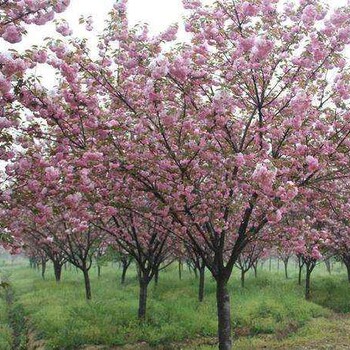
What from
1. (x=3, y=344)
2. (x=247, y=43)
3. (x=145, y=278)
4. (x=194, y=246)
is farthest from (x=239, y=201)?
(x=3, y=344)

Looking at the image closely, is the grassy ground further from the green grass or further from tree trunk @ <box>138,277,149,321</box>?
tree trunk @ <box>138,277,149,321</box>

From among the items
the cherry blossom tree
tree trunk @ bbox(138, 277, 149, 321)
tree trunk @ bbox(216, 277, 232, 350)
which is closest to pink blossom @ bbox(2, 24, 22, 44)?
the cherry blossom tree

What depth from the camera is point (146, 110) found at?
9.34 m

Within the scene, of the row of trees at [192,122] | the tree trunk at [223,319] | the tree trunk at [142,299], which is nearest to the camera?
the row of trees at [192,122]

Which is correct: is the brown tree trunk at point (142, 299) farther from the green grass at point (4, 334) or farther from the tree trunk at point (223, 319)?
the tree trunk at point (223, 319)

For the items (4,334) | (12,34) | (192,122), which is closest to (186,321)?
(4,334)

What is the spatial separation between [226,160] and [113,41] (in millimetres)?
3865

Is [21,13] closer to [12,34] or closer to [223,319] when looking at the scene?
[12,34]

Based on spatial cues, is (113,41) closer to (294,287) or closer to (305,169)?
(305,169)

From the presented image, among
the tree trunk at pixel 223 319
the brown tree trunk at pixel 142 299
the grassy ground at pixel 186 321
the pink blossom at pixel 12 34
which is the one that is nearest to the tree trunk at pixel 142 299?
the brown tree trunk at pixel 142 299

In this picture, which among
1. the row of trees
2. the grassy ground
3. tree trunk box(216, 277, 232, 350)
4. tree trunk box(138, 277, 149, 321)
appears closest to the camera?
the row of trees

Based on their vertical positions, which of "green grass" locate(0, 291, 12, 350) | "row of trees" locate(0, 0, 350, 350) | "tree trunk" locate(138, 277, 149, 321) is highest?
"row of trees" locate(0, 0, 350, 350)

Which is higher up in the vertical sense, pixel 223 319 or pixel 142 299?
pixel 223 319

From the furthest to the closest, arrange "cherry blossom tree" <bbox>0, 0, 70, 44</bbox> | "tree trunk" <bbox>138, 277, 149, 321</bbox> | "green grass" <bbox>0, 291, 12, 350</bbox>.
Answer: "tree trunk" <bbox>138, 277, 149, 321</bbox>
"green grass" <bbox>0, 291, 12, 350</bbox>
"cherry blossom tree" <bbox>0, 0, 70, 44</bbox>
